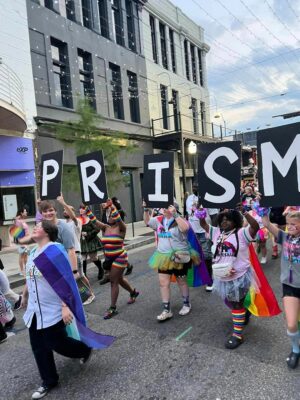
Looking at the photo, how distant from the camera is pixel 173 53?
22.9 m

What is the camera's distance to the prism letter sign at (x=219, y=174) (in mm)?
3729

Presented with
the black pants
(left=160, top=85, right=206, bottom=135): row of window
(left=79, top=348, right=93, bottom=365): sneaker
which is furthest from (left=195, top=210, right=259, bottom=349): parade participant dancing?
(left=160, top=85, right=206, bottom=135): row of window

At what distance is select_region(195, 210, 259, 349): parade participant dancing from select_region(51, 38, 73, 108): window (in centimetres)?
1250

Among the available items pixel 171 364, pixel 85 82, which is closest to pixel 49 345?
pixel 171 364

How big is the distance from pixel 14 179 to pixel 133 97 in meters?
9.17

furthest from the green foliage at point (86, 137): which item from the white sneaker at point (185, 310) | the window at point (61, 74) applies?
the white sneaker at point (185, 310)

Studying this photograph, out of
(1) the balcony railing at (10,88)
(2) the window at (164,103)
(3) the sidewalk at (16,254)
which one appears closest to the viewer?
(3) the sidewalk at (16,254)

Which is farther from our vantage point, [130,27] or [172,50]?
[172,50]

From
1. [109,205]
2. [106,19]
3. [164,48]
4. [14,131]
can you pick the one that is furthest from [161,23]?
[109,205]

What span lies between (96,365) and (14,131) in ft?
35.1

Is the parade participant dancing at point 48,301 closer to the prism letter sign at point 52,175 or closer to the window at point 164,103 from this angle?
the prism letter sign at point 52,175

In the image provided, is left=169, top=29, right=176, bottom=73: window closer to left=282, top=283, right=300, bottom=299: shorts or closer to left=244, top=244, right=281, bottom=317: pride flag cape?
left=244, top=244, right=281, bottom=317: pride flag cape

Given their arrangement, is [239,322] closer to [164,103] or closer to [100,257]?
[100,257]

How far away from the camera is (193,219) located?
21.5ft
